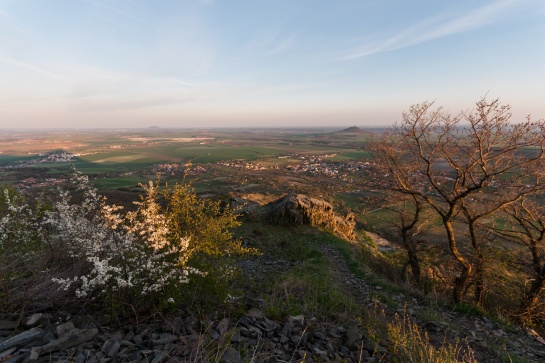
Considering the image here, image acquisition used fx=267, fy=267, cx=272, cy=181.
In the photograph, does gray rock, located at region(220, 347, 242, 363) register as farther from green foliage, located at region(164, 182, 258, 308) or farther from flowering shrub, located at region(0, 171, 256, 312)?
green foliage, located at region(164, 182, 258, 308)

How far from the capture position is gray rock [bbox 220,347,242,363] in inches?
177

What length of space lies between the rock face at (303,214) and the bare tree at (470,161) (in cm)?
695

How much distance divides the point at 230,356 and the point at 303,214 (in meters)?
15.6

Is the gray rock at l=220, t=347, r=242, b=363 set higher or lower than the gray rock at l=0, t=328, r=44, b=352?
lower

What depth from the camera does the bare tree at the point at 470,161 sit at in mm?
10008

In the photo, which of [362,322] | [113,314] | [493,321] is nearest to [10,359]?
[113,314]

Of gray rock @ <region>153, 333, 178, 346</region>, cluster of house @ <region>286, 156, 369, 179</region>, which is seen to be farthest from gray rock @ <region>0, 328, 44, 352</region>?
cluster of house @ <region>286, 156, 369, 179</region>

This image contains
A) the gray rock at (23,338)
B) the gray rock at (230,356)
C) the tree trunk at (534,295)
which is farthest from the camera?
the tree trunk at (534,295)

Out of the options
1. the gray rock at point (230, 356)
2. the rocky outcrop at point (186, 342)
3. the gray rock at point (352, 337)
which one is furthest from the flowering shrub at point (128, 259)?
the gray rock at point (352, 337)

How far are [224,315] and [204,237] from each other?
6.01 feet

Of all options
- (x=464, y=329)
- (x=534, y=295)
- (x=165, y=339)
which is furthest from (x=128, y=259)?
(x=534, y=295)

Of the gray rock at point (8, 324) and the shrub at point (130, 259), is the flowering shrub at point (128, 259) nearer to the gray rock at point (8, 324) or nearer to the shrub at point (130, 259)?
the shrub at point (130, 259)

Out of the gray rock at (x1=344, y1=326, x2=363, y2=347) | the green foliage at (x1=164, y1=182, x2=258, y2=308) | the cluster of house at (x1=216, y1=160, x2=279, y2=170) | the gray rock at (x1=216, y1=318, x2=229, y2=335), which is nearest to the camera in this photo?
the gray rock at (x1=216, y1=318, x2=229, y2=335)

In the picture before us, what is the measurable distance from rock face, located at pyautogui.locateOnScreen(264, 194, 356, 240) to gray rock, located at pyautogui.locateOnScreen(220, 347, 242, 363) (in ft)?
49.0
